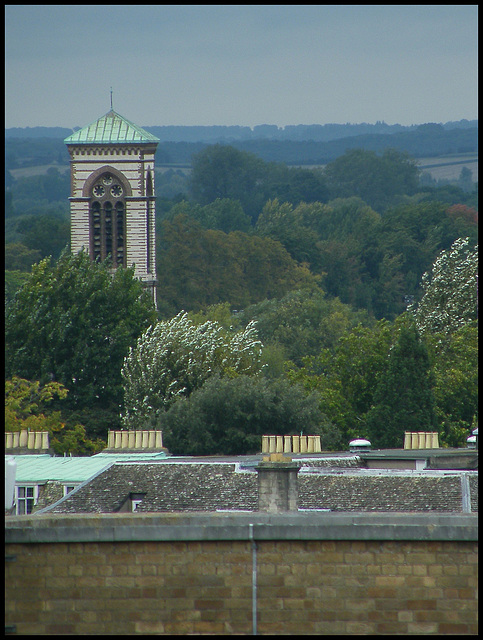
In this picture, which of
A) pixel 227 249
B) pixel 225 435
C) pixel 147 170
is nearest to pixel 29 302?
pixel 147 170

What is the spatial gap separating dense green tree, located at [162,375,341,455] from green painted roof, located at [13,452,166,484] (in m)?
11.1

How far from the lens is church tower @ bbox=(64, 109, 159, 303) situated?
303 feet

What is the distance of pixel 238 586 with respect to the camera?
1588 centimetres

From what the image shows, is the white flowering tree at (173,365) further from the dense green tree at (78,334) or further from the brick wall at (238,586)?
the brick wall at (238,586)

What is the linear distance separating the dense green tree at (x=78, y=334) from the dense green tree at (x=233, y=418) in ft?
52.9

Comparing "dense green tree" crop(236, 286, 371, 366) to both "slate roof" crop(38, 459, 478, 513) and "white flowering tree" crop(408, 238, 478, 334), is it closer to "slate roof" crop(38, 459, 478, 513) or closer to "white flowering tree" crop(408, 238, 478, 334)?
"white flowering tree" crop(408, 238, 478, 334)

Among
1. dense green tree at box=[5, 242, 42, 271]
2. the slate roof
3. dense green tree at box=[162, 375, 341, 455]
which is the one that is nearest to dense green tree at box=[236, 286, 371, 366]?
dense green tree at box=[5, 242, 42, 271]

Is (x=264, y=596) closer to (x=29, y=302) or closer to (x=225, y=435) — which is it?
(x=225, y=435)

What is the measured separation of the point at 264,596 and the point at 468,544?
2.16m

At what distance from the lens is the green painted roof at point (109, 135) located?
92.9 metres

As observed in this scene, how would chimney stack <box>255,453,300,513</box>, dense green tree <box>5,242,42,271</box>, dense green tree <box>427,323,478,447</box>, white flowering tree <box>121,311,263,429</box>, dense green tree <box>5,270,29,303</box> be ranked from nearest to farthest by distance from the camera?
chimney stack <box>255,453,300,513</box> < dense green tree <box>427,323,478,447</box> < white flowering tree <box>121,311,263,429</box> < dense green tree <box>5,270,29,303</box> < dense green tree <box>5,242,42,271</box>

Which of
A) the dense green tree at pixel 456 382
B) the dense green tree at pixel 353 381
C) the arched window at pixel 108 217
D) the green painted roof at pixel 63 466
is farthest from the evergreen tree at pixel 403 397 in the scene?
the arched window at pixel 108 217

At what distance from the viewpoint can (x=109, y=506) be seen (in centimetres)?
3222

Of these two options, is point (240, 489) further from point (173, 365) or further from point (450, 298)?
point (450, 298)
